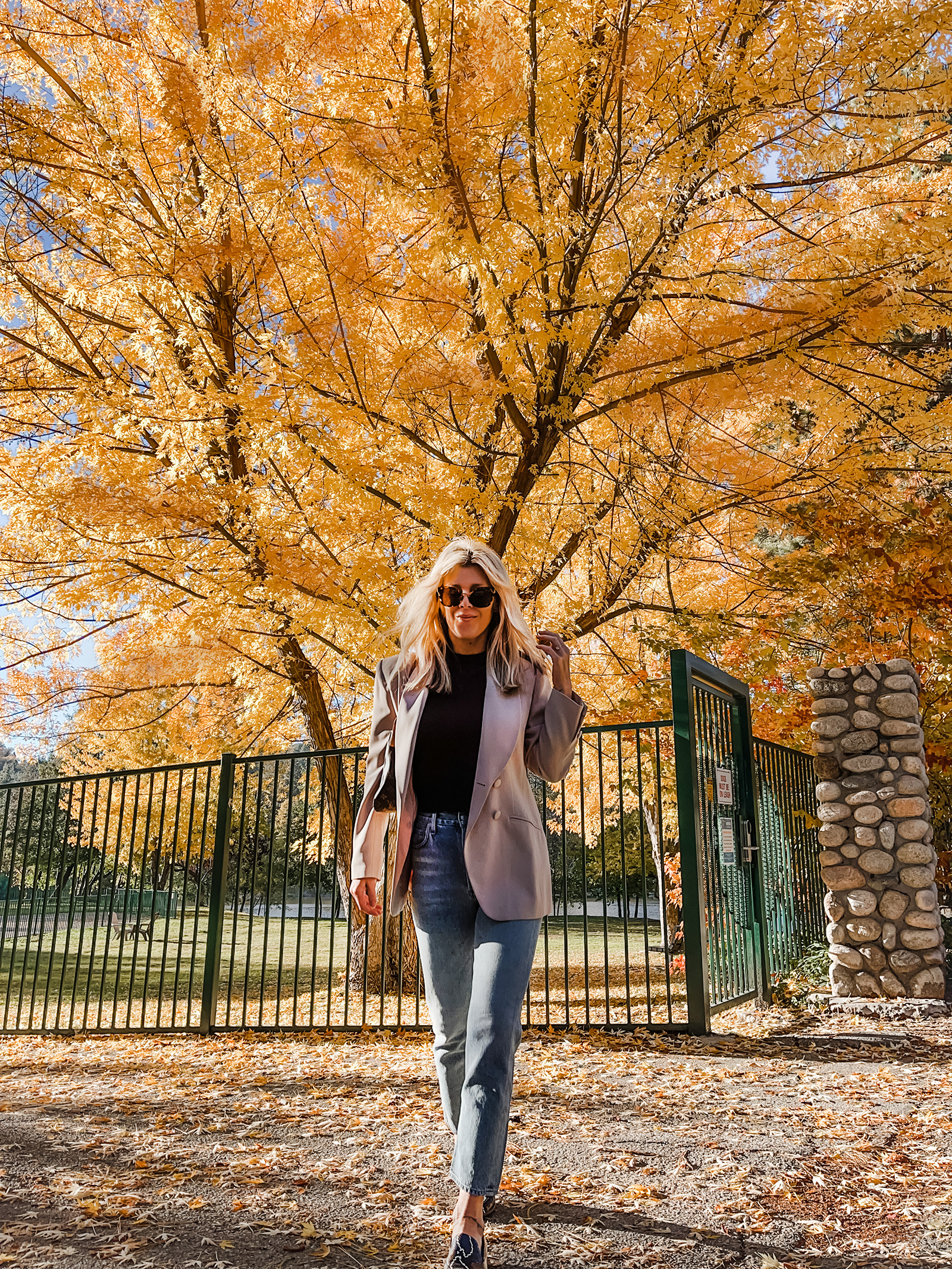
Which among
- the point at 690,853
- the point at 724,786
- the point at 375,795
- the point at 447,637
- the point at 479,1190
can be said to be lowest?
the point at 479,1190

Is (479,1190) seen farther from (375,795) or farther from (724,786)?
(724,786)

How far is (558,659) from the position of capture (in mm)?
2707

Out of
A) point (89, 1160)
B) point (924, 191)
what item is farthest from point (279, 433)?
point (924, 191)

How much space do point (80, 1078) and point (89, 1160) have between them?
6.58ft

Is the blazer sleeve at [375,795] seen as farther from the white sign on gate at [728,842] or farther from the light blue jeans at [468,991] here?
the white sign on gate at [728,842]

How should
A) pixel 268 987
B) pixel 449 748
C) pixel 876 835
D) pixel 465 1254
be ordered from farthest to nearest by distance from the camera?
pixel 268 987, pixel 876 835, pixel 449 748, pixel 465 1254

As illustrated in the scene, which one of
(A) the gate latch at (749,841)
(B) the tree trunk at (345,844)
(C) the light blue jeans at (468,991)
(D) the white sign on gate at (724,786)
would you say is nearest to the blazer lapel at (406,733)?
(C) the light blue jeans at (468,991)

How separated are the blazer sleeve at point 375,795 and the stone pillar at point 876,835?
4892mm

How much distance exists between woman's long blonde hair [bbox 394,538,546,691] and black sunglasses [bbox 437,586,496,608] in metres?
0.03

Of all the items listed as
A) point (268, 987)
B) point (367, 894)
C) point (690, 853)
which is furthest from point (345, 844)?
point (367, 894)

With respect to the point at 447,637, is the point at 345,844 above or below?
below

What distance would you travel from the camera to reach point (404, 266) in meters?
7.01

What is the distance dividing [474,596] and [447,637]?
0.17 m

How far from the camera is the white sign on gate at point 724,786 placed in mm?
6016
